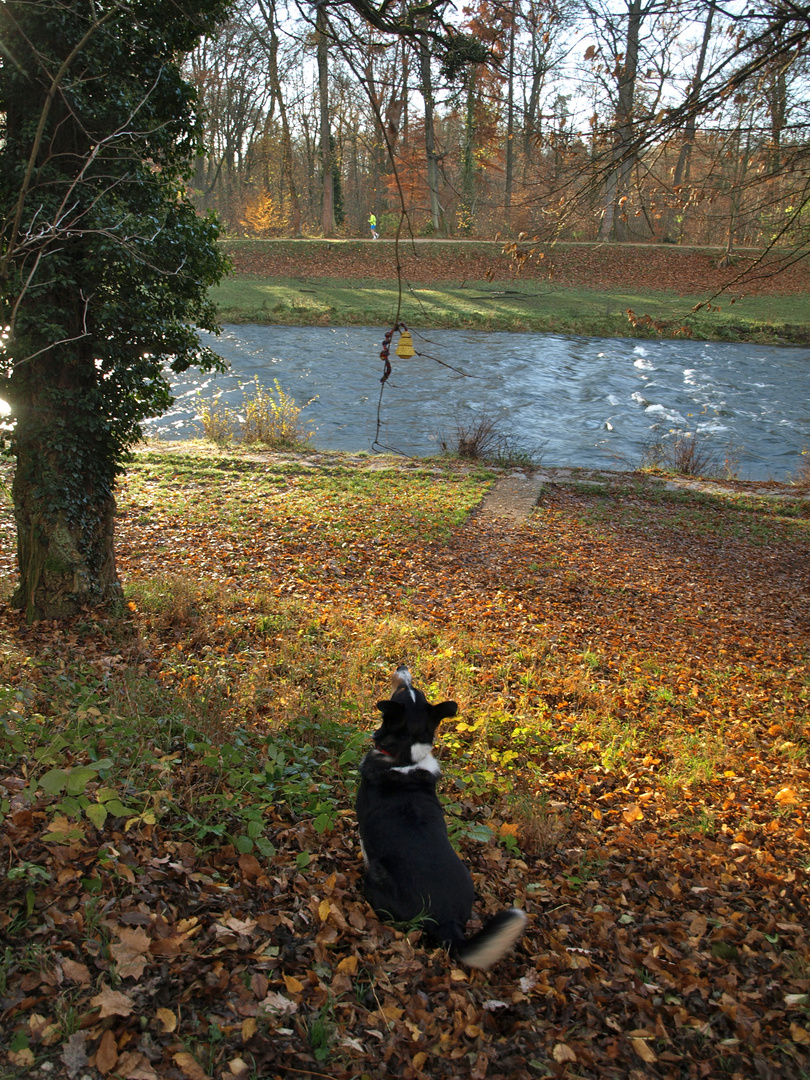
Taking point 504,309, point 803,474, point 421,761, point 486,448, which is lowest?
point 803,474

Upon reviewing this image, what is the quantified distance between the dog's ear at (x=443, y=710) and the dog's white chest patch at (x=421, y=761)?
14 cm

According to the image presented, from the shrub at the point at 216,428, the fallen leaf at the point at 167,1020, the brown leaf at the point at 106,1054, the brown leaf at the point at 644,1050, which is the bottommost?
the brown leaf at the point at 644,1050

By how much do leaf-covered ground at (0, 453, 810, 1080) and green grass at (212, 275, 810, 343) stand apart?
24168 mm

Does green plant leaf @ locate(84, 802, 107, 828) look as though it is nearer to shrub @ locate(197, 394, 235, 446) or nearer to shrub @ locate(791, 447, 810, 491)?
shrub @ locate(197, 394, 235, 446)

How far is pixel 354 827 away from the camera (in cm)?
382

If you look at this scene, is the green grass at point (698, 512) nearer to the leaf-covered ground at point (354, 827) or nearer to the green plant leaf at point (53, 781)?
the leaf-covered ground at point (354, 827)

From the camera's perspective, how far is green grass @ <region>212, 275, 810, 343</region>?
30.8 meters

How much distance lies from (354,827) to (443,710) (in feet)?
3.38

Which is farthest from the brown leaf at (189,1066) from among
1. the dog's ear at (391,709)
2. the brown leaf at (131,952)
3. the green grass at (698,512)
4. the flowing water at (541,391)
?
the flowing water at (541,391)

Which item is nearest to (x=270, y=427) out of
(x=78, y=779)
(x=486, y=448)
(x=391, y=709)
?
(x=486, y=448)

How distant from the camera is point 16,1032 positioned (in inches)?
88.4

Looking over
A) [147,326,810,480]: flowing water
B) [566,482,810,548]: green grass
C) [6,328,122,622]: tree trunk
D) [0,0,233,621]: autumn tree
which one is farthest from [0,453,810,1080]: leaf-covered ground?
[147,326,810,480]: flowing water

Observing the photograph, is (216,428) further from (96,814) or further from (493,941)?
(493,941)

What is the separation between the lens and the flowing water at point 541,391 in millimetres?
18531
